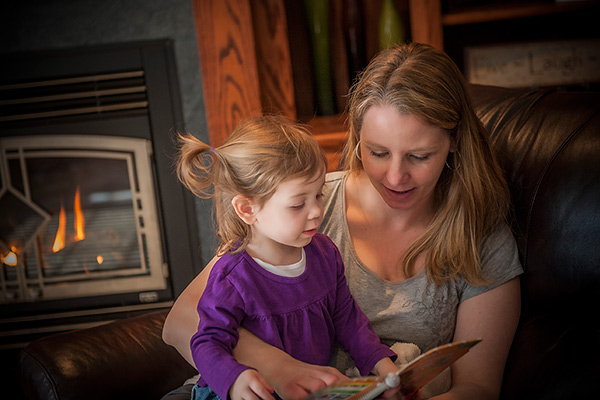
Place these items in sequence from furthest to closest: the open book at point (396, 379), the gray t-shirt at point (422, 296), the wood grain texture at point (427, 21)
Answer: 1. the wood grain texture at point (427, 21)
2. the gray t-shirt at point (422, 296)
3. the open book at point (396, 379)

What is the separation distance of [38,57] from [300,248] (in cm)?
168

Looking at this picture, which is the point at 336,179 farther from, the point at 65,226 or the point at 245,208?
the point at 65,226

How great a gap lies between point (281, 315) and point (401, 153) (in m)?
0.41

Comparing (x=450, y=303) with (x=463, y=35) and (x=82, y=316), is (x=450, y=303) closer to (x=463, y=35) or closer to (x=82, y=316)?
(x=463, y=35)

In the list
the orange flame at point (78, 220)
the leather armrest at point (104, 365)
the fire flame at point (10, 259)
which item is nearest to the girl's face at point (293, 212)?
the leather armrest at point (104, 365)

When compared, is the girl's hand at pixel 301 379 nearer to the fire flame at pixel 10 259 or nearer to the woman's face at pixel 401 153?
the woman's face at pixel 401 153

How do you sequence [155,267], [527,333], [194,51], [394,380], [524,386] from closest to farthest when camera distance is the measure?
[394,380]
[524,386]
[527,333]
[194,51]
[155,267]

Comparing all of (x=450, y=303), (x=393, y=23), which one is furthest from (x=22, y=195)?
(x=450, y=303)

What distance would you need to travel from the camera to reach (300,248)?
119cm

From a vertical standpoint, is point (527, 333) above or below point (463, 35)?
below

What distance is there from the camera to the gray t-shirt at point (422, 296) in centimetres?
131

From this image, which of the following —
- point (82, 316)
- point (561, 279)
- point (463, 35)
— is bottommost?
point (82, 316)

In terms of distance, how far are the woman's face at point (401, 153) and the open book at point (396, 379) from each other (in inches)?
16.8

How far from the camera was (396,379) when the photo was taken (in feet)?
2.77
